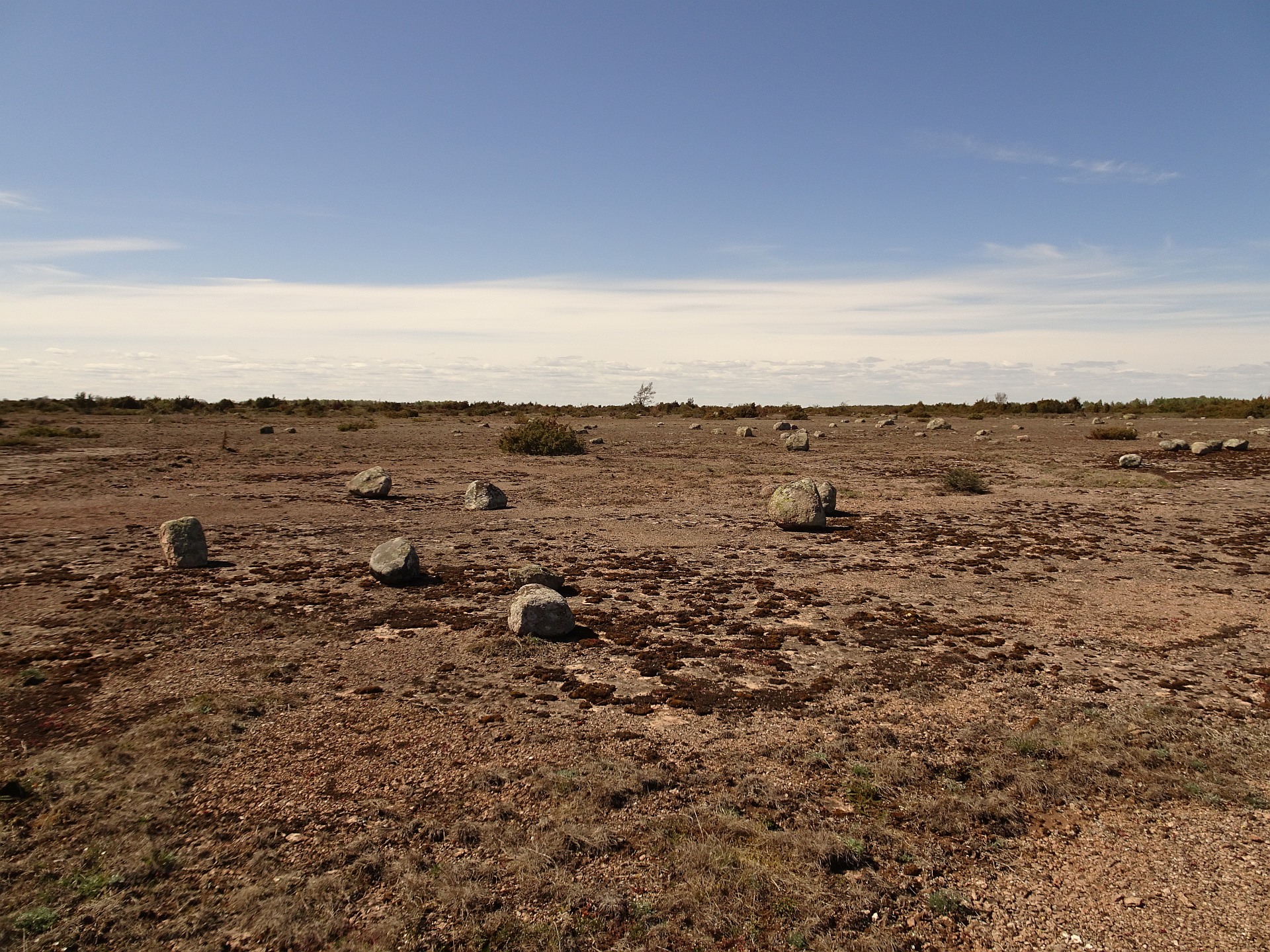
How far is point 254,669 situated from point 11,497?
1499 centimetres

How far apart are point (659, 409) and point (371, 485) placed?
191ft

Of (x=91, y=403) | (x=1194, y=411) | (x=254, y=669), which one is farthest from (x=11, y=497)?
(x=1194, y=411)

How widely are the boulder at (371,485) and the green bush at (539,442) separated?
12.0 metres

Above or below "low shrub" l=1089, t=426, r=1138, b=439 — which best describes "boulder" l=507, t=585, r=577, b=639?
below

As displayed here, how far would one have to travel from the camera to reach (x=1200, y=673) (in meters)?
7.18

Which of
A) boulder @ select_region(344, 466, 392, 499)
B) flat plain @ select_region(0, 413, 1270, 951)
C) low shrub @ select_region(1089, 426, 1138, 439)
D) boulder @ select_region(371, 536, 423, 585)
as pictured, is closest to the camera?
flat plain @ select_region(0, 413, 1270, 951)

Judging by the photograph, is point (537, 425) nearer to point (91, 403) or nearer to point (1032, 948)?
point (1032, 948)

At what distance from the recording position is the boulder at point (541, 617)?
8.08 meters

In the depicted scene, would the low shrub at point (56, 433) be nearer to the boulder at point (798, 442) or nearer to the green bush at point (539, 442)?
the green bush at point (539, 442)

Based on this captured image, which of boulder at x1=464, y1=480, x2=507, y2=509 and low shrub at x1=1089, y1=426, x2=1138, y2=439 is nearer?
boulder at x1=464, y1=480, x2=507, y2=509

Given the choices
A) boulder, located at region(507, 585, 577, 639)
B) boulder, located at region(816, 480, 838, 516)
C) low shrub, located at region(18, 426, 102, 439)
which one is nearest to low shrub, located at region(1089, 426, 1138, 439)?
boulder, located at region(816, 480, 838, 516)

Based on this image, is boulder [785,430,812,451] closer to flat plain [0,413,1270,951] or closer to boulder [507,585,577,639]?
flat plain [0,413,1270,951]

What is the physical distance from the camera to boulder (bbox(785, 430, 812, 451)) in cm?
3191

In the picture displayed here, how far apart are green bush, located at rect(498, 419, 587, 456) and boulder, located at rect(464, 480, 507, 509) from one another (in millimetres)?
12980
